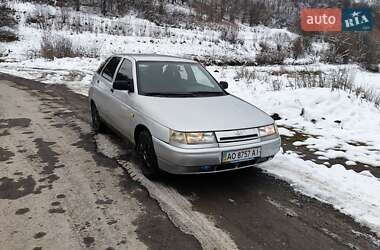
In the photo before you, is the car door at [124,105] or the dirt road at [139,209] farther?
the car door at [124,105]

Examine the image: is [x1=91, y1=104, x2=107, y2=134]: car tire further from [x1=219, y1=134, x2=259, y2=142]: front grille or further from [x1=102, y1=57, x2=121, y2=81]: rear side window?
[x1=219, y1=134, x2=259, y2=142]: front grille

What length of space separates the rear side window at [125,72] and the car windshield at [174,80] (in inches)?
5.8

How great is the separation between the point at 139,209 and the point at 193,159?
0.77 metres

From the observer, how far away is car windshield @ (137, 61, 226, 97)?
5.30m

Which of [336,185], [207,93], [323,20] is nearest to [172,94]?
[207,93]

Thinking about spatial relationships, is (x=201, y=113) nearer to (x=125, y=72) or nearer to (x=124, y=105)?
(x=124, y=105)

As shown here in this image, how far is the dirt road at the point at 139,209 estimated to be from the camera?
3463 mm

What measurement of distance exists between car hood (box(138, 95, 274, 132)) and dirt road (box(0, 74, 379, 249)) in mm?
778

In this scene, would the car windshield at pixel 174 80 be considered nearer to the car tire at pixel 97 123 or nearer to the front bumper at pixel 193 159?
the front bumper at pixel 193 159

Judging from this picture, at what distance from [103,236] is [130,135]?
6.30 ft

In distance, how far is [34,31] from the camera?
24547 mm

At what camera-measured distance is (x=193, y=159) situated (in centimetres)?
416

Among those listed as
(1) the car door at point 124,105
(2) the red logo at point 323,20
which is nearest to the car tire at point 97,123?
(1) the car door at point 124,105

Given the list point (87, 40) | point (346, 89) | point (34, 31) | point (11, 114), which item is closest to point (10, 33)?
point (34, 31)
